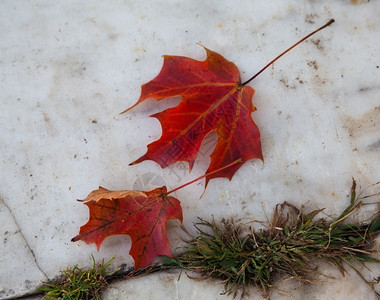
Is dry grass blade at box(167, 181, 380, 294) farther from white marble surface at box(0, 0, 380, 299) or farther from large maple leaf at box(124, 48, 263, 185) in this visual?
large maple leaf at box(124, 48, 263, 185)

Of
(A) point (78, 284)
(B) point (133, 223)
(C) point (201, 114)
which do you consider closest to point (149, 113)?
(C) point (201, 114)

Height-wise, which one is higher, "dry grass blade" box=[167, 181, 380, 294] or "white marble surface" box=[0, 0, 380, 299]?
"white marble surface" box=[0, 0, 380, 299]

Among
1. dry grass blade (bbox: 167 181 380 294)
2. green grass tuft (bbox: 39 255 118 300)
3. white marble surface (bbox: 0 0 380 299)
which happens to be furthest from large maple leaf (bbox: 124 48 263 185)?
green grass tuft (bbox: 39 255 118 300)

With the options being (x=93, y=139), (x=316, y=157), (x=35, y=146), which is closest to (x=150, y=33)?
(x=93, y=139)

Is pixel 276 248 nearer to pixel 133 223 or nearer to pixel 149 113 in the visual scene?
pixel 133 223

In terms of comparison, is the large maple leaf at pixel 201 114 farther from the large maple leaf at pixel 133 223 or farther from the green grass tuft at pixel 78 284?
the green grass tuft at pixel 78 284

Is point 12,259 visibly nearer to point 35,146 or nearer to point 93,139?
point 35,146
